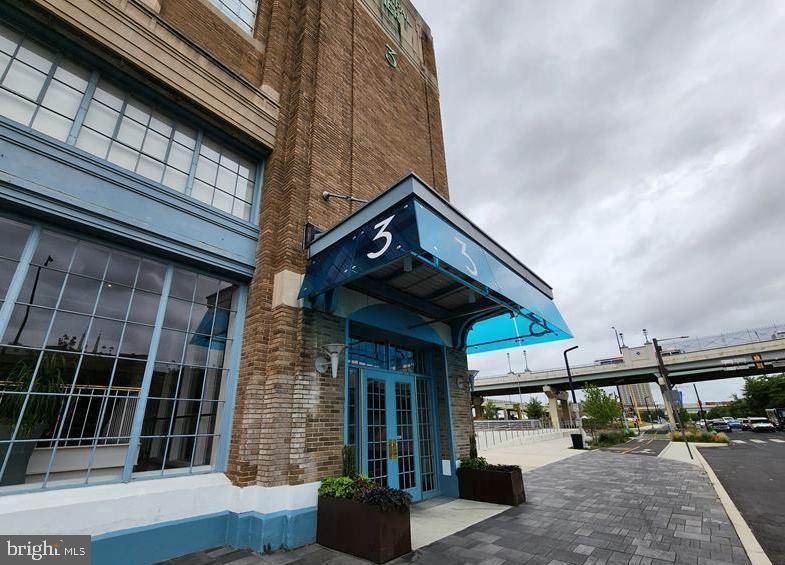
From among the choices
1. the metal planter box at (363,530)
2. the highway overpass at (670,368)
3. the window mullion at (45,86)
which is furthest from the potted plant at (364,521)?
the highway overpass at (670,368)

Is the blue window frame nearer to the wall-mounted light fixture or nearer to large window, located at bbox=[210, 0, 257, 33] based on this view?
the wall-mounted light fixture

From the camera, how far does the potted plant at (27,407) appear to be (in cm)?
394

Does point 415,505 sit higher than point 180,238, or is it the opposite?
point 180,238

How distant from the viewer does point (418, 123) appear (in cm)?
1190

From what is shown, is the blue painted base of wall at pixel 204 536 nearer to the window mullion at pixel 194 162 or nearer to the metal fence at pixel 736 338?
the window mullion at pixel 194 162

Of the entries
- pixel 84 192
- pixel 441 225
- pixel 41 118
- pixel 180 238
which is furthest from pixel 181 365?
pixel 441 225

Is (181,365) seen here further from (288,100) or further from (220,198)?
(288,100)

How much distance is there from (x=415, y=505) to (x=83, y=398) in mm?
6136

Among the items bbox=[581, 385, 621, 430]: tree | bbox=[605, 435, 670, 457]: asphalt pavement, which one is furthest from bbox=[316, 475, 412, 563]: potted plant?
bbox=[581, 385, 621, 430]: tree

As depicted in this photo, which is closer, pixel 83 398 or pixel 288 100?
pixel 83 398

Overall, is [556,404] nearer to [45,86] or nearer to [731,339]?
[731,339]

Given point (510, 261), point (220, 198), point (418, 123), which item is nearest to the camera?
point (220, 198)

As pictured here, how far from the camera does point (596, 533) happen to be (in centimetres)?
546

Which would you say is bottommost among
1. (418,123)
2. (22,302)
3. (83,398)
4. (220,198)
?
(83,398)
